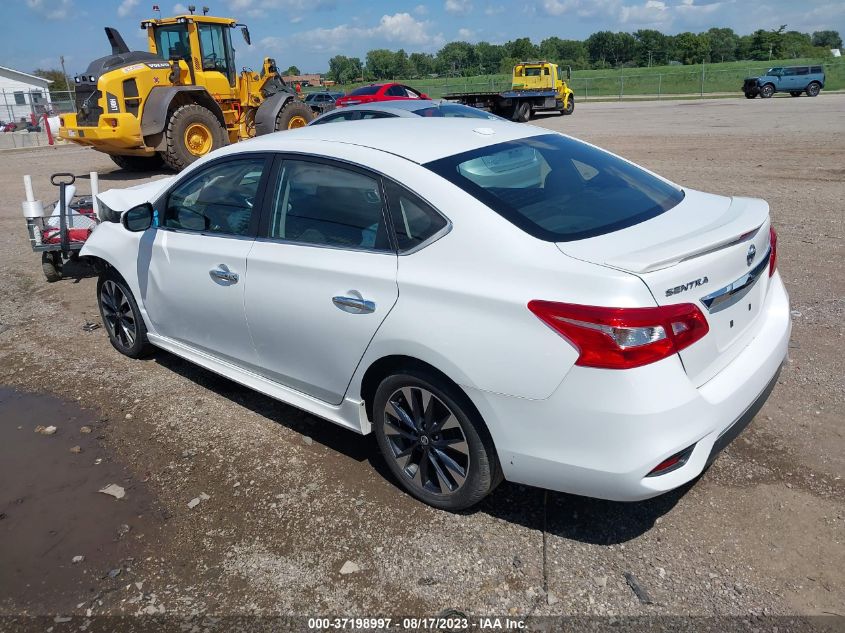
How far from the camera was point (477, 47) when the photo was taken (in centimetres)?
12319

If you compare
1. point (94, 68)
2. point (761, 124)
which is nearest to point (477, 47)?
point (761, 124)

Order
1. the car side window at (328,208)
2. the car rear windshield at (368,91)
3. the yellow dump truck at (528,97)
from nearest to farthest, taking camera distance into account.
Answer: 1. the car side window at (328,208)
2. the car rear windshield at (368,91)
3. the yellow dump truck at (528,97)

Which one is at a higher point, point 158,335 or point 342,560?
point 158,335

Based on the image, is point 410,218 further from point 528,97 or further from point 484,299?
point 528,97

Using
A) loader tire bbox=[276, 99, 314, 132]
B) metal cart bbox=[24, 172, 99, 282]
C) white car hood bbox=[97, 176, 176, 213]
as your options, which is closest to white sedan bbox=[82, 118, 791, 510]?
white car hood bbox=[97, 176, 176, 213]

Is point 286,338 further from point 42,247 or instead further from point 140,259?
point 42,247

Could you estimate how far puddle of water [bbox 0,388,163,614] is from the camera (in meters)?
2.91

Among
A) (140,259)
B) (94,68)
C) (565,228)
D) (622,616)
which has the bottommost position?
(622,616)

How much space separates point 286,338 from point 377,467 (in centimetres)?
85

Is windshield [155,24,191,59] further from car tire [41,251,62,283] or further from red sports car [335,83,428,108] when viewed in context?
car tire [41,251,62,283]

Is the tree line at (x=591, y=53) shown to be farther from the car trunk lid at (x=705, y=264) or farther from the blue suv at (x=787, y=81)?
the car trunk lid at (x=705, y=264)

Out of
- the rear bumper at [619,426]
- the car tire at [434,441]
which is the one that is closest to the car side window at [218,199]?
the car tire at [434,441]

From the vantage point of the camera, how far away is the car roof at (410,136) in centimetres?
332

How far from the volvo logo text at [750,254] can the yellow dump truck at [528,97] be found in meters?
26.4
